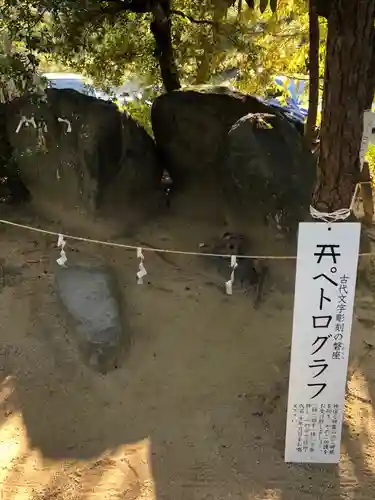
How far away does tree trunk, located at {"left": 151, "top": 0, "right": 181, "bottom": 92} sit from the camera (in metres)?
5.04

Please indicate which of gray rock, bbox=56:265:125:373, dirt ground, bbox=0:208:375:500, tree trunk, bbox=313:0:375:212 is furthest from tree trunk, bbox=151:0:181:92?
tree trunk, bbox=313:0:375:212

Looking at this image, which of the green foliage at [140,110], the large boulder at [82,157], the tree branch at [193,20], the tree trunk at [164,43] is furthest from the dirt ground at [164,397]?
the green foliage at [140,110]

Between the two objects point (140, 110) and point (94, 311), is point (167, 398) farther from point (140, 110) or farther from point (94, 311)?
point (140, 110)

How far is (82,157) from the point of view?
4363 mm

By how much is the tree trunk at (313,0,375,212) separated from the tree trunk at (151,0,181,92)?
2.60 m

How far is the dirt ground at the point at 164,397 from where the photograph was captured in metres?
2.78

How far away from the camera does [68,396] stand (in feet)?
10.9

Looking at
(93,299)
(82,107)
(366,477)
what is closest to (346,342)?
(366,477)

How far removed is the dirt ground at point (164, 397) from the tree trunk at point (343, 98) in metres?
1.22

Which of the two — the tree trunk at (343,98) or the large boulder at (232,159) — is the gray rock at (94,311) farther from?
the tree trunk at (343,98)

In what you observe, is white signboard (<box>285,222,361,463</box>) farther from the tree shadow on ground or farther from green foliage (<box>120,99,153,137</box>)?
green foliage (<box>120,99,153,137</box>)

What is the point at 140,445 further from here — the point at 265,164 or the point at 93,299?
the point at 265,164

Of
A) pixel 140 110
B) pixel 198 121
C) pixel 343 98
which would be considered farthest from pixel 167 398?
pixel 140 110

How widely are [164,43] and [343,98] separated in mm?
3166
